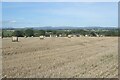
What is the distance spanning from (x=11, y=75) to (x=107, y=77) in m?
3.65

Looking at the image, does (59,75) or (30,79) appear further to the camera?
(59,75)

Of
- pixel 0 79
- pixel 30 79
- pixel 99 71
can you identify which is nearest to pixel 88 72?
pixel 99 71

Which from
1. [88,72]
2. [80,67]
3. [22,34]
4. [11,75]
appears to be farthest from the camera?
[22,34]

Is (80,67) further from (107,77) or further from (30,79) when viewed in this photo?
(30,79)

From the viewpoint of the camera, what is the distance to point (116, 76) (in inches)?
487

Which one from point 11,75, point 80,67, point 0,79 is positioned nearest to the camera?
point 0,79

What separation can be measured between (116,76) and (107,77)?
0.67 meters

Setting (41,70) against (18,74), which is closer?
(18,74)

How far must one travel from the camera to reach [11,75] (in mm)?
11789

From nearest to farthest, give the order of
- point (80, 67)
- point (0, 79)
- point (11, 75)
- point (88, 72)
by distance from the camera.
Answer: point (0, 79), point (11, 75), point (88, 72), point (80, 67)

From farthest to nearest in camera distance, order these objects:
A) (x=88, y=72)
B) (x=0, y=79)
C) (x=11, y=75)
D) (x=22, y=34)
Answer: (x=22, y=34), (x=88, y=72), (x=11, y=75), (x=0, y=79)

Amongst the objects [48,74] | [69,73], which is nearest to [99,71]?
[69,73]

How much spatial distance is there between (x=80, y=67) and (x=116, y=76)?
239cm

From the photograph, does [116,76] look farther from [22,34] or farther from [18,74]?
[22,34]
